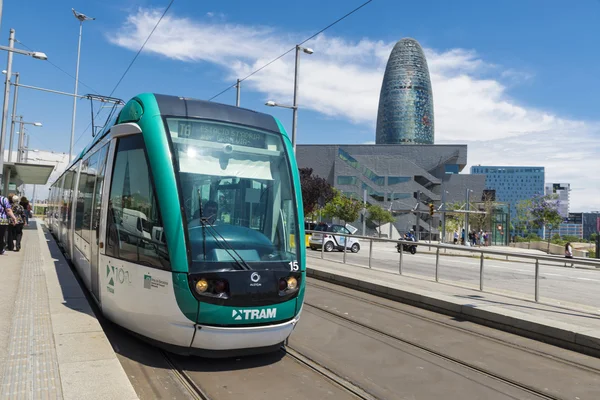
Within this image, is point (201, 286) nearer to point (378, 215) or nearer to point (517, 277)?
point (517, 277)

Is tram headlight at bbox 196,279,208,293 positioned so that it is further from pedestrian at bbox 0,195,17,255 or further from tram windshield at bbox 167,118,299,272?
pedestrian at bbox 0,195,17,255

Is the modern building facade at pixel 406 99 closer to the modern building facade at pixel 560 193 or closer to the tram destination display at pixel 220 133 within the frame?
the modern building facade at pixel 560 193

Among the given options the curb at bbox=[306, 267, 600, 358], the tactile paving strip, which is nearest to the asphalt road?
the curb at bbox=[306, 267, 600, 358]

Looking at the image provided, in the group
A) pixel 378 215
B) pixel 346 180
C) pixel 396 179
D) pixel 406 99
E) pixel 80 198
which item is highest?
pixel 406 99

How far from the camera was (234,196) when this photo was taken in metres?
5.31

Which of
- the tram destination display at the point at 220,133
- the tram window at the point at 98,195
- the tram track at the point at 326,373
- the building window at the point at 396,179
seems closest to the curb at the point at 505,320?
the tram track at the point at 326,373

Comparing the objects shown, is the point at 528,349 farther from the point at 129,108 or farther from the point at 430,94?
the point at 430,94

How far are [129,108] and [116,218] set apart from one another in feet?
4.45

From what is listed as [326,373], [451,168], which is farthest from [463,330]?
[451,168]

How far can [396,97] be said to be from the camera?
13475 centimetres

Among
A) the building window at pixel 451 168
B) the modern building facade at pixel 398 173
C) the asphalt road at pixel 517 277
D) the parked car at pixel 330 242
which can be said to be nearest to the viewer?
the asphalt road at pixel 517 277

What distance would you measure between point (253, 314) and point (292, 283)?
1.93 ft

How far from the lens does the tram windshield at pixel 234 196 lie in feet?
16.2

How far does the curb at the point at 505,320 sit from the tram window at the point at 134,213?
5.45 meters
